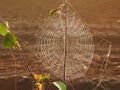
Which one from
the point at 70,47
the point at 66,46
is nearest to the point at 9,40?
the point at 66,46

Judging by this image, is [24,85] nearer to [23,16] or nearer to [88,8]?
[23,16]

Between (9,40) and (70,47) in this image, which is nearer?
(9,40)

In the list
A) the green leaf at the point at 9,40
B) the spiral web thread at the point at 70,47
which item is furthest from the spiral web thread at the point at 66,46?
the green leaf at the point at 9,40

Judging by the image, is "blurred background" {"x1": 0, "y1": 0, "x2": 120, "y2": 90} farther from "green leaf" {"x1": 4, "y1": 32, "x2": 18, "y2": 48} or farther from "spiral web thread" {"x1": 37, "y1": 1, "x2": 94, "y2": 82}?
"green leaf" {"x1": 4, "y1": 32, "x2": 18, "y2": 48}

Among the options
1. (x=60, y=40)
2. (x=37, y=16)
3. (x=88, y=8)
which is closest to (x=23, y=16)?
(x=37, y=16)

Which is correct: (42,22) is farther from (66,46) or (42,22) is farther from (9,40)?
(9,40)

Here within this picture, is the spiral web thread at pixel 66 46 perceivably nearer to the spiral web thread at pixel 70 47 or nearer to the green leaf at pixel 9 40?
the spiral web thread at pixel 70 47

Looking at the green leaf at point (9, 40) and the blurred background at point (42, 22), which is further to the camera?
the blurred background at point (42, 22)

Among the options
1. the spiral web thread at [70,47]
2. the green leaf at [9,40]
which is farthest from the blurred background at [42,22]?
the green leaf at [9,40]
